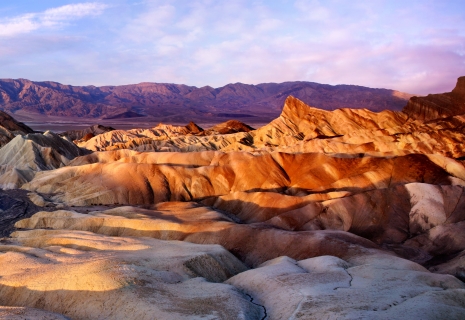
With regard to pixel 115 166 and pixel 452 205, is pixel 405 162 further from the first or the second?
pixel 115 166

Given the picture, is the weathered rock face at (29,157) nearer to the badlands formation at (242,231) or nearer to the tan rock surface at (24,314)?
the badlands formation at (242,231)

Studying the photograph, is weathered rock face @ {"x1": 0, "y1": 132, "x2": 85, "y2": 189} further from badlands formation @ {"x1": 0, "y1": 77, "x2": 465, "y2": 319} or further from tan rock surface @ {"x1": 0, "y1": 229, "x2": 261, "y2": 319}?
tan rock surface @ {"x1": 0, "y1": 229, "x2": 261, "y2": 319}

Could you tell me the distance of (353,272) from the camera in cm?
1931

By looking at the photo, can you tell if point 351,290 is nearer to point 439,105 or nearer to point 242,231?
point 242,231

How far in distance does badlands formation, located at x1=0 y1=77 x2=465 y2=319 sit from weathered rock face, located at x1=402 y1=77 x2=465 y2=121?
31 centimetres

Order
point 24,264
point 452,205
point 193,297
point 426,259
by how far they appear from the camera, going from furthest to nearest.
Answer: point 452,205 < point 426,259 < point 24,264 < point 193,297

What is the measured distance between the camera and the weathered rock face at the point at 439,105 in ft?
218

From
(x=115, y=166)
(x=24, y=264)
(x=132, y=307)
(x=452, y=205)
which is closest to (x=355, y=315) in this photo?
(x=132, y=307)

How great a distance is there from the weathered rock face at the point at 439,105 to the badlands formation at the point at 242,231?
0.31m

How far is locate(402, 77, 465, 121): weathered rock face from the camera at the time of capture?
66.3 meters

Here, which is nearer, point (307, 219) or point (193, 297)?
point (193, 297)

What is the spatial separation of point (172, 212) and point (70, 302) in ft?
58.1

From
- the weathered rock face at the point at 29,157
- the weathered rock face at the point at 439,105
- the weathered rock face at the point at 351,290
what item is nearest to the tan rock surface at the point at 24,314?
the weathered rock face at the point at 351,290

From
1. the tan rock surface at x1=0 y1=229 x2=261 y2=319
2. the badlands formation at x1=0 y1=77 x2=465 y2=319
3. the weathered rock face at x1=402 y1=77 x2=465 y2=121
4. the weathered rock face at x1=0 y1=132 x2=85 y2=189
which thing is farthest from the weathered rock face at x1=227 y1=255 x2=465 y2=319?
the weathered rock face at x1=402 y1=77 x2=465 y2=121
